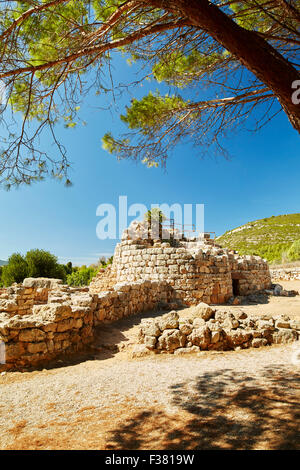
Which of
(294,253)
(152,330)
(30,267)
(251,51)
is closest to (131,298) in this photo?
(152,330)

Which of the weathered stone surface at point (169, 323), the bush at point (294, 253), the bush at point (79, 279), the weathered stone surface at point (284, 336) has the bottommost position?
the bush at point (79, 279)

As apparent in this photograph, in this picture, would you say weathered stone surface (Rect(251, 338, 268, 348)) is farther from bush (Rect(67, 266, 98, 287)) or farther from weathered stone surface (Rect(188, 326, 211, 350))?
bush (Rect(67, 266, 98, 287))

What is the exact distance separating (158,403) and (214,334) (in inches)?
93.1

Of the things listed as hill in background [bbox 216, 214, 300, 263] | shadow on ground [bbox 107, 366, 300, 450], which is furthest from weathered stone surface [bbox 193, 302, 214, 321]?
hill in background [bbox 216, 214, 300, 263]

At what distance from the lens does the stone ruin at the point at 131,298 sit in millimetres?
4672

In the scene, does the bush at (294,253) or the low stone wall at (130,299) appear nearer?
the low stone wall at (130,299)

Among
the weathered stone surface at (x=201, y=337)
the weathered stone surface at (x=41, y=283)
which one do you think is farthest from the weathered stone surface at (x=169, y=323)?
the weathered stone surface at (x=41, y=283)

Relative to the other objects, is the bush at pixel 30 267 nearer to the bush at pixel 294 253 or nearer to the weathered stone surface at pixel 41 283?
the weathered stone surface at pixel 41 283

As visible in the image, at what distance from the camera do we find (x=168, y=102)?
5566mm

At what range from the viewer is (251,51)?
2.89 meters

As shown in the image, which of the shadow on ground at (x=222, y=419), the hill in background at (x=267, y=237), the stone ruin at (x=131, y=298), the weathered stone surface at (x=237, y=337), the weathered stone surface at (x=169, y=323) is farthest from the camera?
the hill in background at (x=267, y=237)

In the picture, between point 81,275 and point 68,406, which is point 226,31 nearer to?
point 68,406

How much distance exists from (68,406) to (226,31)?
15.3 feet

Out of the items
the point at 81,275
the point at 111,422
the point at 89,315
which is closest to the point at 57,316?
the point at 89,315
